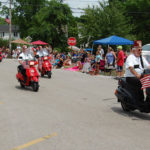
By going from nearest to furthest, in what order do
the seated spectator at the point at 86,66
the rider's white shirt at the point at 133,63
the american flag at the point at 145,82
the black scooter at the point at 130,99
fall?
1. the american flag at the point at 145,82
2. the black scooter at the point at 130,99
3. the rider's white shirt at the point at 133,63
4. the seated spectator at the point at 86,66

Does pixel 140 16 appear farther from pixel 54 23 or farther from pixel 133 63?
pixel 133 63

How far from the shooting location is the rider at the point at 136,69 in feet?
Result: 26.3

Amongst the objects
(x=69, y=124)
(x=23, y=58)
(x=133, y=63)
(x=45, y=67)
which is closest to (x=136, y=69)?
(x=133, y=63)

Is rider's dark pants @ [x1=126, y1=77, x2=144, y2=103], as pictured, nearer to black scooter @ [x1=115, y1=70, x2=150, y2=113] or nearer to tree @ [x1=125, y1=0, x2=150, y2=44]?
black scooter @ [x1=115, y1=70, x2=150, y2=113]

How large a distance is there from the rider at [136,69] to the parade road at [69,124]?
0.56 m

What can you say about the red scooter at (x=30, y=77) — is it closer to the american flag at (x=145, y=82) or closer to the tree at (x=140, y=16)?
the american flag at (x=145, y=82)

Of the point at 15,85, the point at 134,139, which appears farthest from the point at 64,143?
the point at 15,85

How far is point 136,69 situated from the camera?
8.13 m

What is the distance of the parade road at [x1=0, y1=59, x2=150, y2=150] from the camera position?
560 cm

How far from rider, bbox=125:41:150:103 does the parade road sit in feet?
1.83

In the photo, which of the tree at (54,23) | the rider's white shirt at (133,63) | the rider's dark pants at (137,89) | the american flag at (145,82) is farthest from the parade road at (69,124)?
the tree at (54,23)

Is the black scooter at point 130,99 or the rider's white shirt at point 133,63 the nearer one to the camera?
the black scooter at point 130,99

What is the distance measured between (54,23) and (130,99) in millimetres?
51466

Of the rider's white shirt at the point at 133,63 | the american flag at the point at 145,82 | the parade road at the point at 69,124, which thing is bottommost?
the parade road at the point at 69,124
